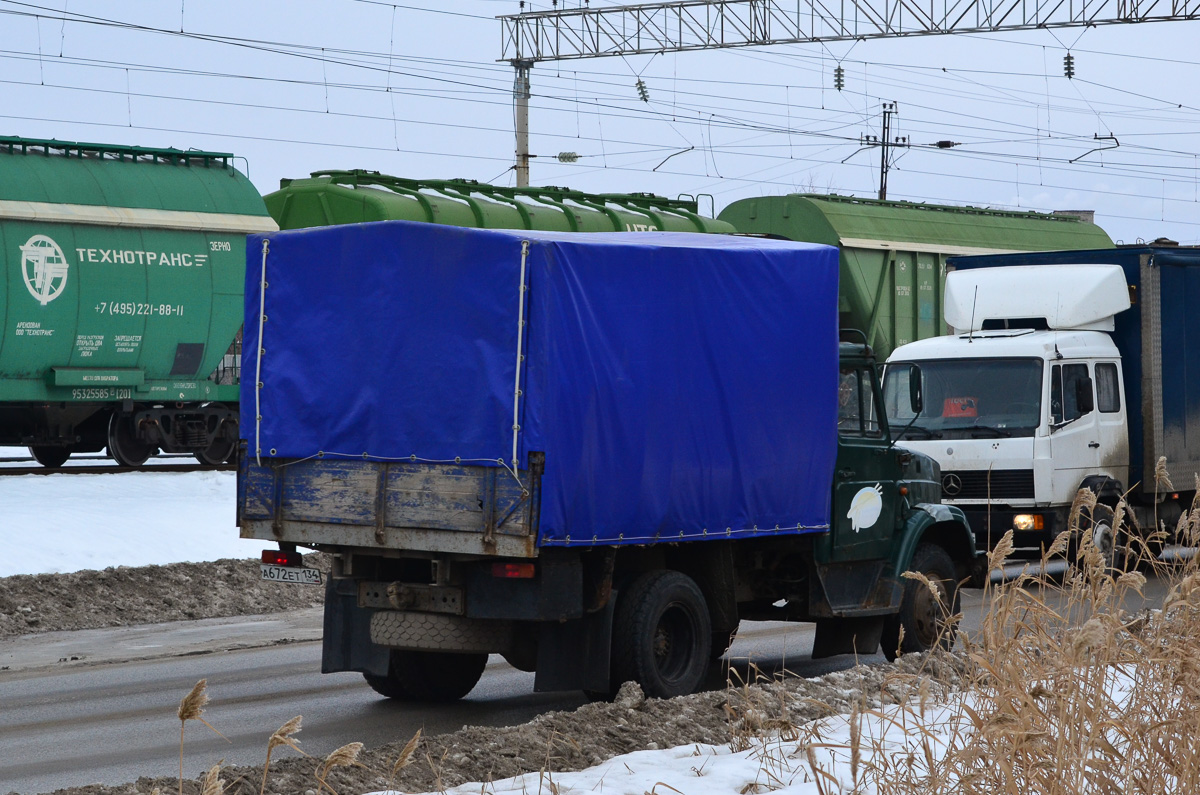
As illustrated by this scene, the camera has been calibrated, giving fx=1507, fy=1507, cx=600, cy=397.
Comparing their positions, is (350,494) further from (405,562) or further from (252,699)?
(252,699)

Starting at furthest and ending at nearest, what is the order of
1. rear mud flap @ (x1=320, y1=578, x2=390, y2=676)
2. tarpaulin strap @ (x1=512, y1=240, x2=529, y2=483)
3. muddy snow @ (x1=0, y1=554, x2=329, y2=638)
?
muddy snow @ (x1=0, y1=554, x2=329, y2=638) → rear mud flap @ (x1=320, y1=578, x2=390, y2=676) → tarpaulin strap @ (x1=512, y1=240, x2=529, y2=483)

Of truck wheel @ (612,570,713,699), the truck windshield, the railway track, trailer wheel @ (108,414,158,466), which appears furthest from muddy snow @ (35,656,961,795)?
trailer wheel @ (108,414,158,466)

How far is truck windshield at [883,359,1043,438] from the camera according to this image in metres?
14.9

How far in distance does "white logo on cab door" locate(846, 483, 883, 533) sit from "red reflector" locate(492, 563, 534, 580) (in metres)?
2.69

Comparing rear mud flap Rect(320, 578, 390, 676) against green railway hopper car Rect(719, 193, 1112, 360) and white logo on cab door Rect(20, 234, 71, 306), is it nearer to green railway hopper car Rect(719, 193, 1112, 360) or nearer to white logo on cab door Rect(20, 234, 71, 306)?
white logo on cab door Rect(20, 234, 71, 306)

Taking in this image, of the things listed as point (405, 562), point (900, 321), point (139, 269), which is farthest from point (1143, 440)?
point (139, 269)

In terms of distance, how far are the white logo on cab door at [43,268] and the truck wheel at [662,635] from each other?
44.4ft

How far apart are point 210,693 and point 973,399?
855 centimetres

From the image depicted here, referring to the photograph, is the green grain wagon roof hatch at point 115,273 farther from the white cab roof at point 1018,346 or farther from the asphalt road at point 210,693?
the white cab roof at point 1018,346

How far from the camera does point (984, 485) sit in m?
14.8

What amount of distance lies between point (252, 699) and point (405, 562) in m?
1.55

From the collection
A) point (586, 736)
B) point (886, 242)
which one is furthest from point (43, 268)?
point (586, 736)

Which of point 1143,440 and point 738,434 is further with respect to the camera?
point 1143,440

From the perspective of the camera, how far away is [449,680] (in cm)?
960
